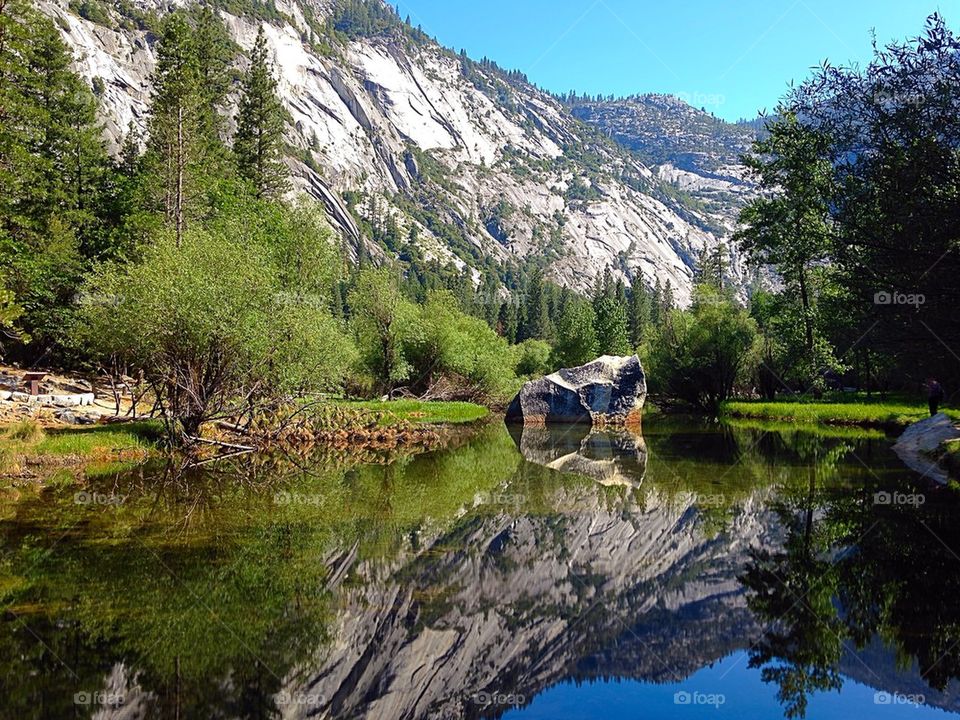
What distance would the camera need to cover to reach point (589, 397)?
2125 inches

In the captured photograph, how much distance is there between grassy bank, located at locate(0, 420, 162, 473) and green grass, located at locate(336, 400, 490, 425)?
1265 centimetres

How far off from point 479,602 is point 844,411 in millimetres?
40733

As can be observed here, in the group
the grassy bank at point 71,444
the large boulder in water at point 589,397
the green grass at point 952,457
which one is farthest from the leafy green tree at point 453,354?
the green grass at point 952,457

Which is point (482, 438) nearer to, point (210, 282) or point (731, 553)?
point (210, 282)

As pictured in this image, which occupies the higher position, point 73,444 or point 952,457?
point 73,444

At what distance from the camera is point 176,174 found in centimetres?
4444

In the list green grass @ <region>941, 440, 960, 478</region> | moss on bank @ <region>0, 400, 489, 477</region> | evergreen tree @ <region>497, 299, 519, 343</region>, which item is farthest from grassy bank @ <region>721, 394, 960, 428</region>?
evergreen tree @ <region>497, 299, 519, 343</region>

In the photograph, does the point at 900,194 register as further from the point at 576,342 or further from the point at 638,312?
the point at 638,312

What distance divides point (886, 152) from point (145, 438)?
2755 centimetres

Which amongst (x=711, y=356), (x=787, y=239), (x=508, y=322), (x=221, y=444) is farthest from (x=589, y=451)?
(x=508, y=322)

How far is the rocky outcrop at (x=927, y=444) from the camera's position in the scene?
23.6m

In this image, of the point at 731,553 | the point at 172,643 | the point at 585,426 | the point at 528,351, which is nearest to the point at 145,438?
the point at 172,643

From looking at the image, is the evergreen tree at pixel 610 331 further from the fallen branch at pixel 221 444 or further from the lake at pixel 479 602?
the lake at pixel 479 602

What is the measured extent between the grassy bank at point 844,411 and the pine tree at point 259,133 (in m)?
45.1
